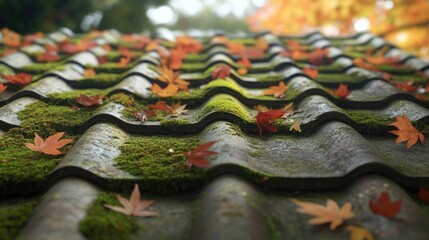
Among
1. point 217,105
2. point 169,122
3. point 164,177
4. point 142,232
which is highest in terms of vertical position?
point 217,105

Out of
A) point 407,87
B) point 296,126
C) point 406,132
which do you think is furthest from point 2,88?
point 407,87

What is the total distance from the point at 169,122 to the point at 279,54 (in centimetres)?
199

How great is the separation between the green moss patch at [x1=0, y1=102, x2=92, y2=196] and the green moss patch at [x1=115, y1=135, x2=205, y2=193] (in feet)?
0.99

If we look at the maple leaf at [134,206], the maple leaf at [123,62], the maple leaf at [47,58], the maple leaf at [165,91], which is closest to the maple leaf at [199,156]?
the maple leaf at [134,206]

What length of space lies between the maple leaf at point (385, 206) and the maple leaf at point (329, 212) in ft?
0.24

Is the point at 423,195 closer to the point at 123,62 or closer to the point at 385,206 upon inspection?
the point at 385,206

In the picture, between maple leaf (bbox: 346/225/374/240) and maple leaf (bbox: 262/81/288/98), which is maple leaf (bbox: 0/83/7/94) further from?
maple leaf (bbox: 346/225/374/240)

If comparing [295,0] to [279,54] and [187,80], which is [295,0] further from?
[187,80]

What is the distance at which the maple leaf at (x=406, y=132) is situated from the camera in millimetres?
1745

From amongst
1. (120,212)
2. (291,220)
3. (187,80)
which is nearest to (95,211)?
(120,212)

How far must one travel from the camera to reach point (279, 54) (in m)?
3.53

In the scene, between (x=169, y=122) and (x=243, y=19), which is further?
(x=243, y=19)

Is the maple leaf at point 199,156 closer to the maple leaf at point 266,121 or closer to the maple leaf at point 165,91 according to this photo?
the maple leaf at point 266,121

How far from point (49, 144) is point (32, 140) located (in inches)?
6.6
